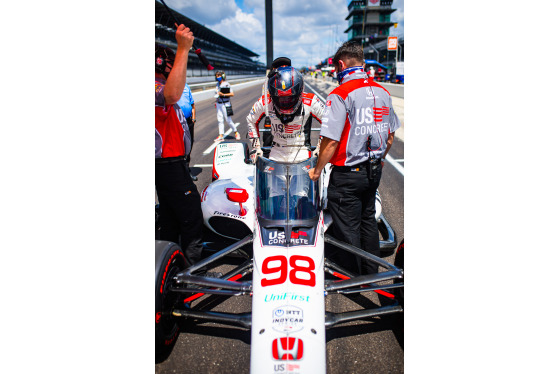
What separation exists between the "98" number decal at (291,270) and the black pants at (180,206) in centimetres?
107

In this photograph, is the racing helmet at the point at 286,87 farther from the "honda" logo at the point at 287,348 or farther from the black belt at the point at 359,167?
the "honda" logo at the point at 287,348

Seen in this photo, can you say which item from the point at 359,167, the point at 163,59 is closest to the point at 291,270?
the point at 359,167

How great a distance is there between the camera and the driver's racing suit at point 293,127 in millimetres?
3871

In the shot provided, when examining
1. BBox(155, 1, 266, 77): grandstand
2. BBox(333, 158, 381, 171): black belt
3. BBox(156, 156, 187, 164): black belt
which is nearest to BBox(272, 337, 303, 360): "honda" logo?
BBox(333, 158, 381, 171): black belt

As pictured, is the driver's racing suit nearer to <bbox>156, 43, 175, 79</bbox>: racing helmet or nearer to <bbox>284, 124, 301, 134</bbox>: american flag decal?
<bbox>284, 124, 301, 134</bbox>: american flag decal

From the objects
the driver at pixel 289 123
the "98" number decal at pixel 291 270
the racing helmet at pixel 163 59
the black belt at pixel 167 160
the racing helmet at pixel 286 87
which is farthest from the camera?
the driver at pixel 289 123

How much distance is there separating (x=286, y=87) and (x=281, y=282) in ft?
6.10

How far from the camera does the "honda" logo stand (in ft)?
6.42

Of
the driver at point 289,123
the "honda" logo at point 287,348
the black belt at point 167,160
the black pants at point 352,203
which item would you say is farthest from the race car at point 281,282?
the driver at point 289,123

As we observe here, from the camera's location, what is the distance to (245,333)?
269cm

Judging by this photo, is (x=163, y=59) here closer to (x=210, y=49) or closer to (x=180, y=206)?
(x=180, y=206)

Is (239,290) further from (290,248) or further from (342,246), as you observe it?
(342,246)

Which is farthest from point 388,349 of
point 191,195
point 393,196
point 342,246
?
point 393,196

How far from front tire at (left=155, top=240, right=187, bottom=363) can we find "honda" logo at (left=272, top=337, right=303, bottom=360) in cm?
87
